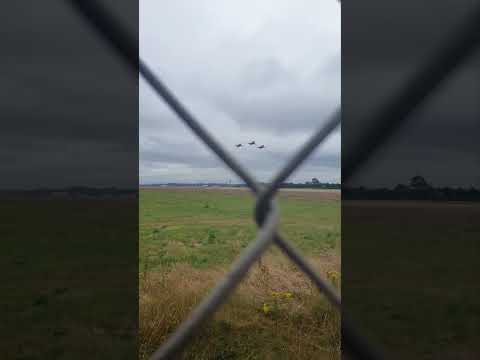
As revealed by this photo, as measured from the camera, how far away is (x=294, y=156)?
0.49 ft

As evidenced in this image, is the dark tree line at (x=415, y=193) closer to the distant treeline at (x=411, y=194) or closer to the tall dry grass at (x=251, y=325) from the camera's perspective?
the distant treeline at (x=411, y=194)

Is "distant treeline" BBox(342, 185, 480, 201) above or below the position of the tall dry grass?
above

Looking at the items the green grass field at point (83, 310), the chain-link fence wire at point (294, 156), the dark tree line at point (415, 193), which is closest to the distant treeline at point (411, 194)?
the dark tree line at point (415, 193)

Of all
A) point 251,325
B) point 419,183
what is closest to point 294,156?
point 419,183

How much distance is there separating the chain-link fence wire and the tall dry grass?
0.95 meters

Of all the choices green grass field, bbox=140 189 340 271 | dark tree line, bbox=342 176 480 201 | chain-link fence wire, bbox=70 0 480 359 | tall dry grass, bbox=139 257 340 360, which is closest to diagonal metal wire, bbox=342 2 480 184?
chain-link fence wire, bbox=70 0 480 359

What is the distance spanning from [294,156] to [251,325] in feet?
4.26

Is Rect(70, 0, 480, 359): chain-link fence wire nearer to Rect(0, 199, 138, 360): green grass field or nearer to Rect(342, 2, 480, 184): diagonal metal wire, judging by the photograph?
Rect(342, 2, 480, 184): diagonal metal wire

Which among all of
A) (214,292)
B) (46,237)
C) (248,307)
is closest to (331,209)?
(46,237)

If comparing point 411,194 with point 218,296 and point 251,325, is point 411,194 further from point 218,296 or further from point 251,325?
point 251,325

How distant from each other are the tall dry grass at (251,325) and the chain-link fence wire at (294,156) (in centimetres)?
95

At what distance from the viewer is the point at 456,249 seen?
86 cm

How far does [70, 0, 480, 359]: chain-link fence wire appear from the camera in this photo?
0.35ft

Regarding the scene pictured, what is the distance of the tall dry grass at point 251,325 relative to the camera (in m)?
1.04
